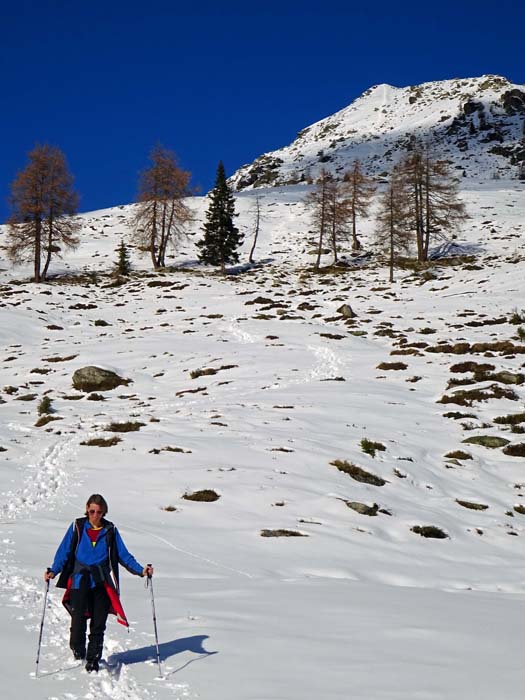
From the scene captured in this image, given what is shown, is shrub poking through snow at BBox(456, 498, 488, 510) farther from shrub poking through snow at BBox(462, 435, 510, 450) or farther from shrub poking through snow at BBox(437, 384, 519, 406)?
shrub poking through snow at BBox(437, 384, 519, 406)

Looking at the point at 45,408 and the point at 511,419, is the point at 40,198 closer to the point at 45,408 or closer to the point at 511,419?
the point at 45,408

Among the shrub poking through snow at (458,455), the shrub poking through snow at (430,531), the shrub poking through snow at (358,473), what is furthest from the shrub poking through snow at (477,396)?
the shrub poking through snow at (430,531)

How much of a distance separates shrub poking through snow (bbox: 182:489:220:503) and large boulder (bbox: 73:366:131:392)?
1127cm

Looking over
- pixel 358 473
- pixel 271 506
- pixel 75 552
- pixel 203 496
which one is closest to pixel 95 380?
pixel 203 496

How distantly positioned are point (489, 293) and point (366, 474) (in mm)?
27986

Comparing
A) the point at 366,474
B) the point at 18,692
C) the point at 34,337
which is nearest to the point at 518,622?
the point at 18,692

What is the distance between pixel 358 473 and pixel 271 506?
2.80 metres

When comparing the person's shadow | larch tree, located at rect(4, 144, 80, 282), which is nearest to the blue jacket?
the person's shadow

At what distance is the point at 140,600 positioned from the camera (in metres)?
6.50

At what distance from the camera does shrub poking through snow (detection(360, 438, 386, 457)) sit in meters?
14.3

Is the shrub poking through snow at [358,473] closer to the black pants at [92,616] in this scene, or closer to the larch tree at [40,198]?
the black pants at [92,616]

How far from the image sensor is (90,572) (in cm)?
506

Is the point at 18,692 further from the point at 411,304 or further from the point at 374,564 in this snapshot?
the point at 411,304

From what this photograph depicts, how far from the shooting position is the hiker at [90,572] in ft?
16.3
